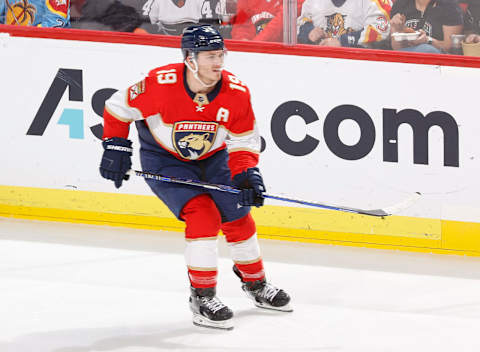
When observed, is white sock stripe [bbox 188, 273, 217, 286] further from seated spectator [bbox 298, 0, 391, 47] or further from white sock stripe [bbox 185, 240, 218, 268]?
seated spectator [bbox 298, 0, 391, 47]

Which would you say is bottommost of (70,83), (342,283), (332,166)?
(342,283)

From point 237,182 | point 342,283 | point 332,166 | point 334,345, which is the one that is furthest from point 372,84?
point 334,345

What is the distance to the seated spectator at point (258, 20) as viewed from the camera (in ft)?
15.4

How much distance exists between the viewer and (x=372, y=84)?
179 inches

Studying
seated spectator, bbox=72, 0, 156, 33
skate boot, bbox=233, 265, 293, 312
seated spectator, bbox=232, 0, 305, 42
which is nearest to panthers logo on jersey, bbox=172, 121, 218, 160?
skate boot, bbox=233, 265, 293, 312

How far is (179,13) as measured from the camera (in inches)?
189

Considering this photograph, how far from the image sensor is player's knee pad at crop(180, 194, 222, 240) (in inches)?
136

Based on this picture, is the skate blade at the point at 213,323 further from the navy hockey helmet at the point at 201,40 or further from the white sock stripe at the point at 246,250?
the navy hockey helmet at the point at 201,40

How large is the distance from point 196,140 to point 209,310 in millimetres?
615

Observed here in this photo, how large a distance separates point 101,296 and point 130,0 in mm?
1648

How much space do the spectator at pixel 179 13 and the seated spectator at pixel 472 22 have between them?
1178 millimetres

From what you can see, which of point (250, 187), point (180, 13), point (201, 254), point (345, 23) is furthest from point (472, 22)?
point (201, 254)

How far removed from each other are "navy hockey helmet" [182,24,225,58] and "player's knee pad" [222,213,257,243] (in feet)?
2.18

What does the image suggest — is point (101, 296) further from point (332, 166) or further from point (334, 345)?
point (332, 166)
